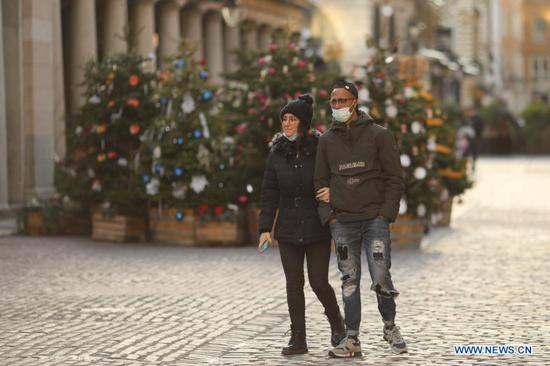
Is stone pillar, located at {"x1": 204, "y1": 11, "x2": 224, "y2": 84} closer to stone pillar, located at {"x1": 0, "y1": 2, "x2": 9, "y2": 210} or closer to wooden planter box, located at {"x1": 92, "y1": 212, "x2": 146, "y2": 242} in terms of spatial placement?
stone pillar, located at {"x1": 0, "y1": 2, "x2": 9, "y2": 210}

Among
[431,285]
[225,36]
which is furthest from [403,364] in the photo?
[225,36]

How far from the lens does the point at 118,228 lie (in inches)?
762

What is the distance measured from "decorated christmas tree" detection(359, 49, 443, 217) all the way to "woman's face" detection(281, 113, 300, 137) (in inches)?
331

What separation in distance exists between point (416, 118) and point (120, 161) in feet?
13.1

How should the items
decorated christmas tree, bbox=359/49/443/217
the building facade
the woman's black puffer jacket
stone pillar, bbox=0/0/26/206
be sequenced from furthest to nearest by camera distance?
stone pillar, bbox=0/0/26/206
the building facade
decorated christmas tree, bbox=359/49/443/217
the woman's black puffer jacket

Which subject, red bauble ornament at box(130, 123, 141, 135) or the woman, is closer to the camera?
the woman

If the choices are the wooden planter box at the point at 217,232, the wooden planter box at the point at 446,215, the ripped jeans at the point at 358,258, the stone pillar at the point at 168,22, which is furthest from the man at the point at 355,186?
the stone pillar at the point at 168,22

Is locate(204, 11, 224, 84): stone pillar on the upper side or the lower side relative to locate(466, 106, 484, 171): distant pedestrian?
upper

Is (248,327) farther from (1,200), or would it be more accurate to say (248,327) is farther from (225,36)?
(225,36)

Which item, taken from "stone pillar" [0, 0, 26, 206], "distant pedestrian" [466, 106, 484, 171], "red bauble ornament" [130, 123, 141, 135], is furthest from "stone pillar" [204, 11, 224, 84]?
"red bauble ornament" [130, 123, 141, 135]

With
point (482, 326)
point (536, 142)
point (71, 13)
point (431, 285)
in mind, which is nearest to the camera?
point (482, 326)

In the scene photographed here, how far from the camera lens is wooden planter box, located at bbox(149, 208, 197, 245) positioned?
18953 millimetres

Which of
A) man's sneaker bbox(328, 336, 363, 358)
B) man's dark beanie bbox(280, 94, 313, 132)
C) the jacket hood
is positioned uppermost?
man's dark beanie bbox(280, 94, 313, 132)

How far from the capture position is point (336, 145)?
967 cm
